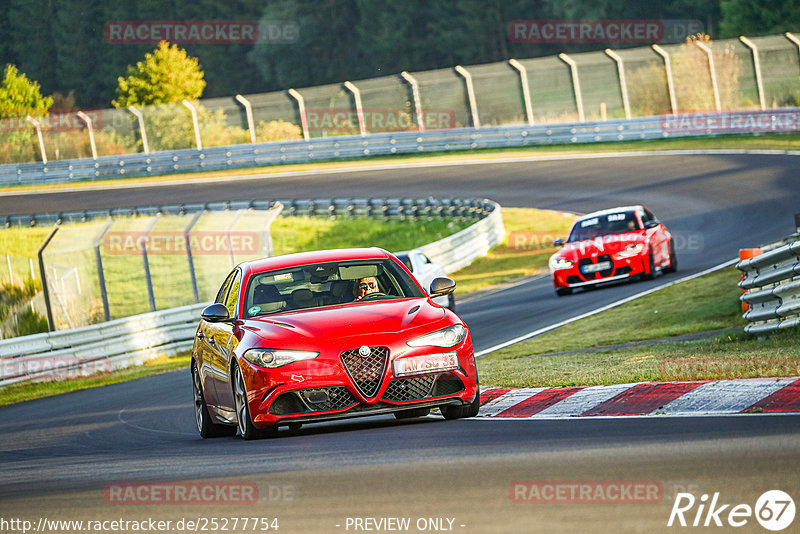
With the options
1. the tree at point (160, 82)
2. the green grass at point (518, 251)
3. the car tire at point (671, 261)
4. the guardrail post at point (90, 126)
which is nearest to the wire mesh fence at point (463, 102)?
the guardrail post at point (90, 126)

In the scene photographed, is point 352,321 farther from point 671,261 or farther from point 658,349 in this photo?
point 671,261

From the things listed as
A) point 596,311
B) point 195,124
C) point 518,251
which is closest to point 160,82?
point 195,124

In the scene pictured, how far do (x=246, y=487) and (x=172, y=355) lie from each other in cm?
1667

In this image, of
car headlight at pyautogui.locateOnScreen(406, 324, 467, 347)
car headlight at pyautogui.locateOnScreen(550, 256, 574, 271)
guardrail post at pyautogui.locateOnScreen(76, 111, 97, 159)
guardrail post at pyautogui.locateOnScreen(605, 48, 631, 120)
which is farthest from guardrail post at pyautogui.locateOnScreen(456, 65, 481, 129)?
car headlight at pyautogui.locateOnScreen(406, 324, 467, 347)

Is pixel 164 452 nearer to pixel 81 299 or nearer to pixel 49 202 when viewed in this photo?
pixel 81 299

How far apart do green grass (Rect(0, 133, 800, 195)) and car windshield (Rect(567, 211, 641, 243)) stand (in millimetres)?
19686

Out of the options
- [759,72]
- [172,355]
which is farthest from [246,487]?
[759,72]

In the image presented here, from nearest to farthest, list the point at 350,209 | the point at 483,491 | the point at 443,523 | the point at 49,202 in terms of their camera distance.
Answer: the point at 443,523
the point at 483,491
the point at 350,209
the point at 49,202

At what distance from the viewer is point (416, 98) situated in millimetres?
52219

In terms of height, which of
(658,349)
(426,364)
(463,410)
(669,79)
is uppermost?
(669,79)

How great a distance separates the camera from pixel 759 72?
4681 centimetres

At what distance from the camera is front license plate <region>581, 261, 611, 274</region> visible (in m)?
22.0

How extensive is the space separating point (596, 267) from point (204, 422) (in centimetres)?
1237

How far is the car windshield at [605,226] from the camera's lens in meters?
22.2
